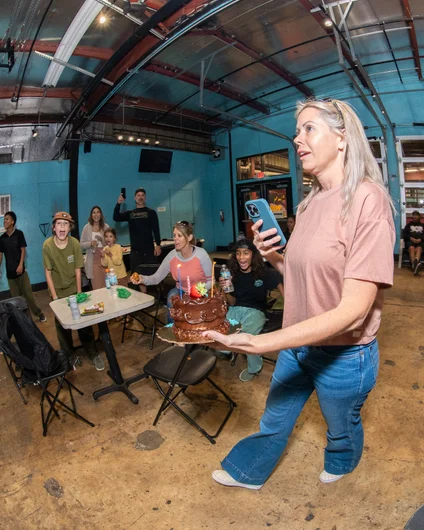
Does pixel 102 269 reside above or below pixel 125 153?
below

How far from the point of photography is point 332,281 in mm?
1118

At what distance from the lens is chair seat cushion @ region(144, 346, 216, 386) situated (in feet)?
7.27

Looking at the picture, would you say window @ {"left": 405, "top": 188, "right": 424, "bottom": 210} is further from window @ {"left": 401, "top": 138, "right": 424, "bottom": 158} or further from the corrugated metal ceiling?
the corrugated metal ceiling

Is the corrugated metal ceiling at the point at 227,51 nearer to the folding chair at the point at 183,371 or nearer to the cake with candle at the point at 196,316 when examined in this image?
the cake with candle at the point at 196,316

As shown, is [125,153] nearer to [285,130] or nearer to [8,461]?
[285,130]

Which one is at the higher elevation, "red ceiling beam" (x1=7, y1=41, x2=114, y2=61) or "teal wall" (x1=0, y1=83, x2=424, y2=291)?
"red ceiling beam" (x1=7, y1=41, x2=114, y2=61)

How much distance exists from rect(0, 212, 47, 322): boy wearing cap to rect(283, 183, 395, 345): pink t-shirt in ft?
15.5

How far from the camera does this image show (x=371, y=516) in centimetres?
164

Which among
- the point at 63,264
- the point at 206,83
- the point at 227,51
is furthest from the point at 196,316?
the point at 206,83

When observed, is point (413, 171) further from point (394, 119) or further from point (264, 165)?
point (264, 165)

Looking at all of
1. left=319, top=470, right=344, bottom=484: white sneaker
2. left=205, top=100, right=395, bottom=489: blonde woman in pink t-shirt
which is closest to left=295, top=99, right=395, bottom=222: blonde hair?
left=205, top=100, right=395, bottom=489: blonde woman in pink t-shirt

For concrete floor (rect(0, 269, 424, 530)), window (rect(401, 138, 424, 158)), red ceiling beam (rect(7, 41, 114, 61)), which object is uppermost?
red ceiling beam (rect(7, 41, 114, 61))

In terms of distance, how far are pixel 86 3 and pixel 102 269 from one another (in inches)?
123

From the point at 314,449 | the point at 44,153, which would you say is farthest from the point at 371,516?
the point at 44,153
